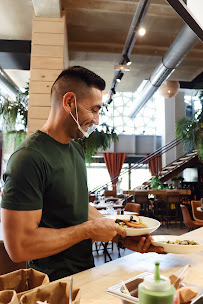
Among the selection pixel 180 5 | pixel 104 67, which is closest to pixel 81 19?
pixel 104 67

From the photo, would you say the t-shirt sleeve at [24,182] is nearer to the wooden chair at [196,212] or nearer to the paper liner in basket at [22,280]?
the paper liner in basket at [22,280]

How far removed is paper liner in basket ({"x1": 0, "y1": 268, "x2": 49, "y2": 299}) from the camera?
29.4 inches

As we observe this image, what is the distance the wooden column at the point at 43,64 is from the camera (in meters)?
3.74

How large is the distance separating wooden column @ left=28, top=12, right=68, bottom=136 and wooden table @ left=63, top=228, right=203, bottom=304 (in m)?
2.70

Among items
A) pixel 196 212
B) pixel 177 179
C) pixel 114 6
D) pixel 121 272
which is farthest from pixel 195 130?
pixel 121 272

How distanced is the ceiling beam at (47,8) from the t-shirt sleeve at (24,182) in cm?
327

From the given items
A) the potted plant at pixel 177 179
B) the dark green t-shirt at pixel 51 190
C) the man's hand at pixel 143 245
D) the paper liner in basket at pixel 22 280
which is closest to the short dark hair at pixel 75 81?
the dark green t-shirt at pixel 51 190

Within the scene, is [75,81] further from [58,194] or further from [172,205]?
[172,205]

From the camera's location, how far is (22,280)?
2.53 feet

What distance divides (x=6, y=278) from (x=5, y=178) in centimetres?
47

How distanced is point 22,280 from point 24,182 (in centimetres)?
41

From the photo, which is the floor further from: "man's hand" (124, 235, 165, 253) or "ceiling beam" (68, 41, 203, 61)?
"ceiling beam" (68, 41, 203, 61)

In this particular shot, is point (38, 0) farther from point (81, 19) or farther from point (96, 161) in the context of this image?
point (96, 161)

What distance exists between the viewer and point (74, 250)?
1.35 meters
